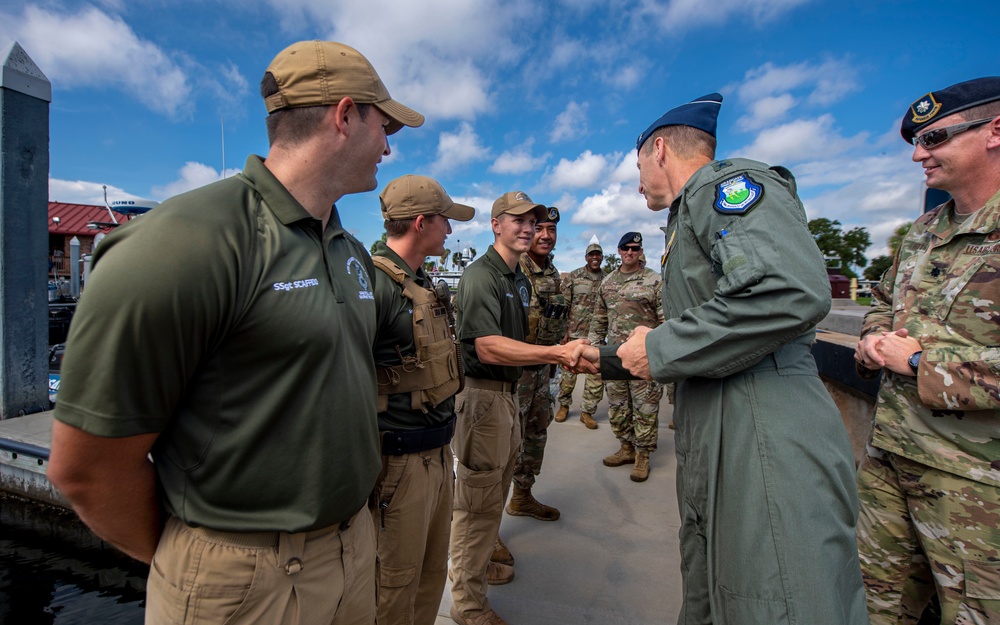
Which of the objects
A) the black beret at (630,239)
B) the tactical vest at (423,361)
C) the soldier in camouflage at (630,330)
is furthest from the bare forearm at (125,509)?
the black beret at (630,239)

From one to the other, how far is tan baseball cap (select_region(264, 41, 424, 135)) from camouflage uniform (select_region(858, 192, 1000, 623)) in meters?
2.14

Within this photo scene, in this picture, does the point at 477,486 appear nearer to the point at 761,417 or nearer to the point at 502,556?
the point at 502,556

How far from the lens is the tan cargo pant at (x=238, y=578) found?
3.79ft

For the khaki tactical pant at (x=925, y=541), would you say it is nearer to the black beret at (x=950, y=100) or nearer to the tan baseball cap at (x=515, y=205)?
the black beret at (x=950, y=100)

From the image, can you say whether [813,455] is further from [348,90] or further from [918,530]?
[348,90]

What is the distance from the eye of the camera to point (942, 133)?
1.93 meters

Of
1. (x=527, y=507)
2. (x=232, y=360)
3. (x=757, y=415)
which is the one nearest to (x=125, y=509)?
(x=232, y=360)

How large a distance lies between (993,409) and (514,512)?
3022 millimetres

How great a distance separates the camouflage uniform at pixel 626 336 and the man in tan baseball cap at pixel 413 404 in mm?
2831

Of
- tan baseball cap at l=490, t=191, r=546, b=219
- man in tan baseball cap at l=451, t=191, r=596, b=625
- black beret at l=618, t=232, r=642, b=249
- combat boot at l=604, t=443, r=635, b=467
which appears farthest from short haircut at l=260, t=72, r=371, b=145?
black beret at l=618, t=232, r=642, b=249

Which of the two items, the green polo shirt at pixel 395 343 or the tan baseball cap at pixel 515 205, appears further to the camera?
the tan baseball cap at pixel 515 205

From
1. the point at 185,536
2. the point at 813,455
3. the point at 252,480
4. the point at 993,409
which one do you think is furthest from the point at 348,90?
the point at 993,409

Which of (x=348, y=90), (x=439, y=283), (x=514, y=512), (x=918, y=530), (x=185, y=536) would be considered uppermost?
(x=348, y=90)

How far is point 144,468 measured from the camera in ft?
3.72
